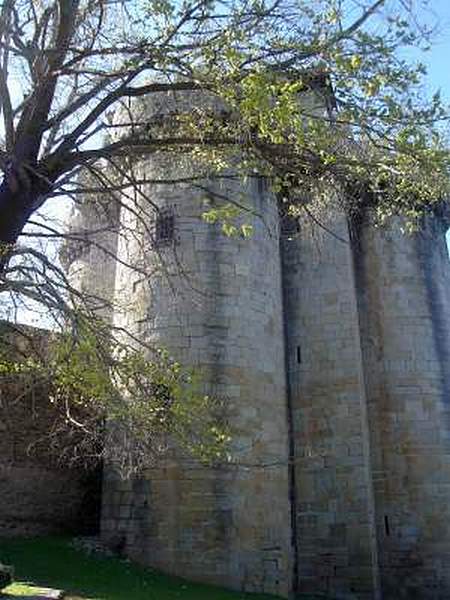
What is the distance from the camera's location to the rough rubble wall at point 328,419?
1427 centimetres

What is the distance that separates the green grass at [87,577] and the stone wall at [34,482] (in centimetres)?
59

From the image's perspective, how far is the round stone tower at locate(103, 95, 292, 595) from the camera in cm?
1241

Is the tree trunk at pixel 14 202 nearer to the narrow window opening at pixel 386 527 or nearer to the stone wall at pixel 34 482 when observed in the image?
the stone wall at pixel 34 482

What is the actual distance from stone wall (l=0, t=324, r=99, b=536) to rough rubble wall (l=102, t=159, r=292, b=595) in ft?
3.46

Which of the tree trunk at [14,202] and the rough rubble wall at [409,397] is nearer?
the tree trunk at [14,202]

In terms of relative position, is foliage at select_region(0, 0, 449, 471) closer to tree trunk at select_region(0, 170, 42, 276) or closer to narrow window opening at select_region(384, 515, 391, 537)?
tree trunk at select_region(0, 170, 42, 276)

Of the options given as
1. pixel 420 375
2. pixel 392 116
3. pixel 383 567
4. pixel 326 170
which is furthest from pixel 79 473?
pixel 392 116

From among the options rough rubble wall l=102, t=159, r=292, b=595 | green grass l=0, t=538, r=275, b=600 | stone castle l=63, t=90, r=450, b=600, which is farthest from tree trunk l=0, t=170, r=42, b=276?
green grass l=0, t=538, r=275, b=600

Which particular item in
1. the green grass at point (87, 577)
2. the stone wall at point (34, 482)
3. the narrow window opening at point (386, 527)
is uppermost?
the stone wall at point (34, 482)

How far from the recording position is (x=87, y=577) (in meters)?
11.0

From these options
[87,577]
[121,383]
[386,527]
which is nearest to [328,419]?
[386,527]

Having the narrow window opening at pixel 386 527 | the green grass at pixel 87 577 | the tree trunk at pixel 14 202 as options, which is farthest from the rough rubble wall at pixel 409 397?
the tree trunk at pixel 14 202

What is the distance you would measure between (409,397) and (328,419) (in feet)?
6.00

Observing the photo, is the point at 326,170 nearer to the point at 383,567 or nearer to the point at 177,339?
the point at 177,339
